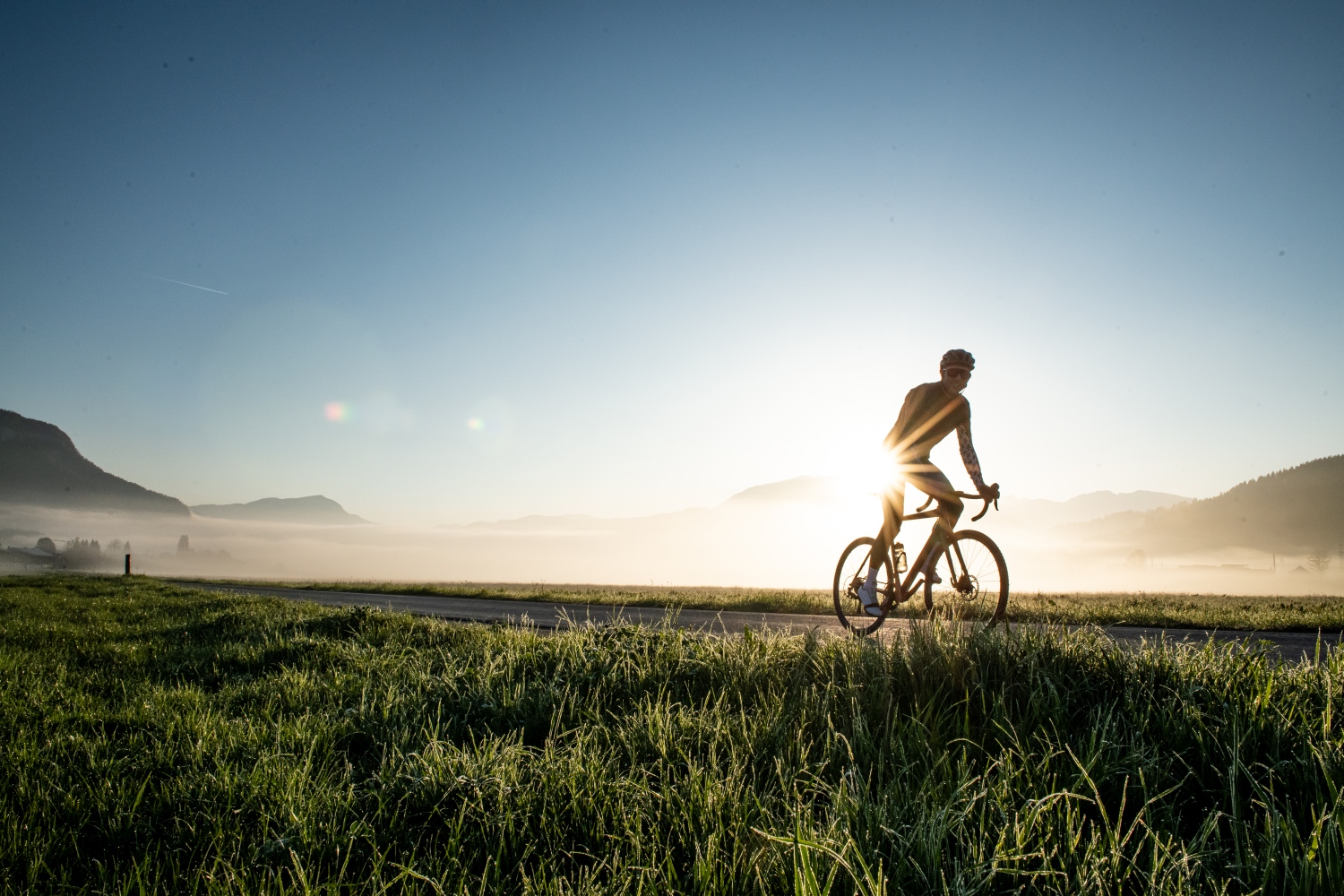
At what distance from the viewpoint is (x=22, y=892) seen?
231 cm

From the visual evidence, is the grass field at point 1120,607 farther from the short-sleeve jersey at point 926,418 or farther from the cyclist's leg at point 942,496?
the short-sleeve jersey at point 926,418

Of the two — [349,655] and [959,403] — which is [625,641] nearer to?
[349,655]

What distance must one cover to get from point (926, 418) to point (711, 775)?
17.0ft

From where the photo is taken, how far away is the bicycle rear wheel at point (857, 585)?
24.6 ft

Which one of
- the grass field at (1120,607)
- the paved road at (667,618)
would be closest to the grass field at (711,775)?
the paved road at (667,618)

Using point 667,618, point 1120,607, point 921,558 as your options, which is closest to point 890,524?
point 921,558

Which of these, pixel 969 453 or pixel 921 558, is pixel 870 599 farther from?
pixel 969 453

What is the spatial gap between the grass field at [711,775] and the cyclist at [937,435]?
2639 mm

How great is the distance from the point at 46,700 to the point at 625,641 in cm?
397

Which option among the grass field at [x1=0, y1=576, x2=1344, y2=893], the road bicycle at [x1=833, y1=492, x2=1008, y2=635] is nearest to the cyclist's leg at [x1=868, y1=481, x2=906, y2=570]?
the road bicycle at [x1=833, y1=492, x2=1008, y2=635]

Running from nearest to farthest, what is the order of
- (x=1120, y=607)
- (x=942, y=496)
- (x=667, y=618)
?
1. (x=667, y=618)
2. (x=942, y=496)
3. (x=1120, y=607)

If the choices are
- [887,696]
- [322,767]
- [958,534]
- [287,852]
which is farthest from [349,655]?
[958,534]

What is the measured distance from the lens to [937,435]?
708 cm

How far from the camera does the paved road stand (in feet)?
21.9
